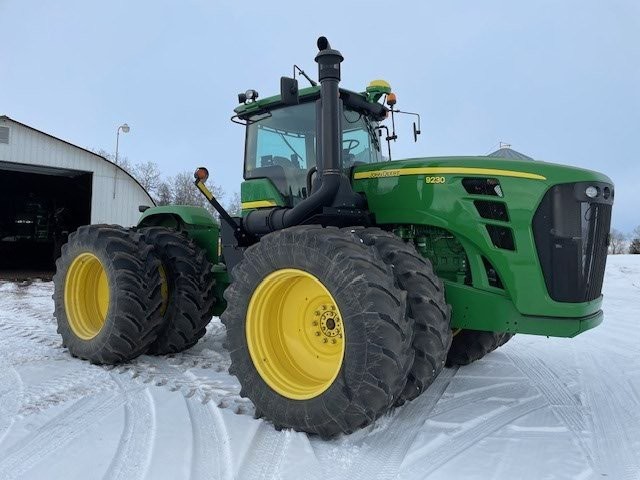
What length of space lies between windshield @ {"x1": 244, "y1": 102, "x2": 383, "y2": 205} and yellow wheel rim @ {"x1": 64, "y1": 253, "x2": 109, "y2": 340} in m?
2.00

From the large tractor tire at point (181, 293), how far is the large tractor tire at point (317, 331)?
165 centimetres

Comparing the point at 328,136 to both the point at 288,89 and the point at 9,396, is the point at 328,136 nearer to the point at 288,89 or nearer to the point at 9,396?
the point at 288,89

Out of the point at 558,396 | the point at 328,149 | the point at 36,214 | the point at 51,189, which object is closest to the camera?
the point at 328,149

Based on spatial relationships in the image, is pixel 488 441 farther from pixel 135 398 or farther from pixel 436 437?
pixel 135 398

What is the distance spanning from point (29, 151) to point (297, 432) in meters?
14.5

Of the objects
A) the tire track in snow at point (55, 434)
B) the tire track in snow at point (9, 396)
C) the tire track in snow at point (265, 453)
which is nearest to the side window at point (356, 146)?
the tire track in snow at point (265, 453)

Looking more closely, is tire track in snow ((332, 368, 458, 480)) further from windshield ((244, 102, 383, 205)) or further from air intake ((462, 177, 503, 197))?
windshield ((244, 102, 383, 205))

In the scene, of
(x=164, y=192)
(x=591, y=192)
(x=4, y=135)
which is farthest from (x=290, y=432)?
(x=164, y=192)

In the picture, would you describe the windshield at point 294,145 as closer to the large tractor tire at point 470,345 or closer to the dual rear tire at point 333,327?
the dual rear tire at point 333,327

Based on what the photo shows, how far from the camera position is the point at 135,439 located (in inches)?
120

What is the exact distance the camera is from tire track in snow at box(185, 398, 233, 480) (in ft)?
8.79

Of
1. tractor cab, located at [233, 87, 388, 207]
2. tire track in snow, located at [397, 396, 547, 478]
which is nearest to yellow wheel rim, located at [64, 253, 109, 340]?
tractor cab, located at [233, 87, 388, 207]

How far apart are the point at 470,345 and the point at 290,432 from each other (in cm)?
227

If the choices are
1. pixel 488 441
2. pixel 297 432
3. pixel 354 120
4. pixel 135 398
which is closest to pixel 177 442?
pixel 297 432
